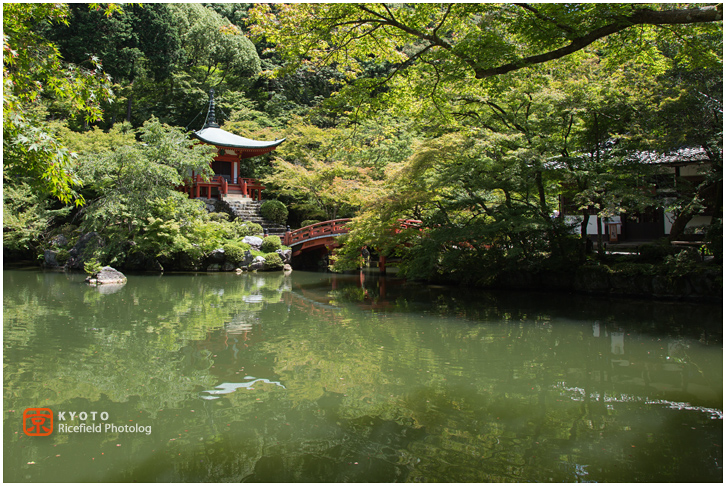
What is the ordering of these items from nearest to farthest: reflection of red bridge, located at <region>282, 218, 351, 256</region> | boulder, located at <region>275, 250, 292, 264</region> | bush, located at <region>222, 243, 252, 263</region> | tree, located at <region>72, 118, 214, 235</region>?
tree, located at <region>72, 118, 214, 235</region>
bush, located at <region>222, 243, 252, 263</region>
reflection of red bridge, located at <region>282, 218, 351, 256</region>
boulder, located at <region>275, 250, 292, 264</region>

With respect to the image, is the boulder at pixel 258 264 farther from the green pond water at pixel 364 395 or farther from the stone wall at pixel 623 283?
the stone wall at pixel 623 283

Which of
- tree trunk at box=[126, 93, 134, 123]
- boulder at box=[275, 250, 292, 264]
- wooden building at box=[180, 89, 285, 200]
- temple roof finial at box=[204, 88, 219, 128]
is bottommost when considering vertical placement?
boulder at box=[275, 250, 292, 264]

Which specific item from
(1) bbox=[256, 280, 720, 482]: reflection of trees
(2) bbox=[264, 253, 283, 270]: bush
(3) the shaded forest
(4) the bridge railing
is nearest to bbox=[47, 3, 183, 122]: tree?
(3) the shaded forest

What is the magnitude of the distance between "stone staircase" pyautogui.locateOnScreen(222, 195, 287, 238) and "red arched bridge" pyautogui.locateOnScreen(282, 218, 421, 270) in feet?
4.32

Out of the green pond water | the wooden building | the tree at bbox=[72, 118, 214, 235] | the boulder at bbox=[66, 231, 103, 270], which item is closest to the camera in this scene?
the green pond water

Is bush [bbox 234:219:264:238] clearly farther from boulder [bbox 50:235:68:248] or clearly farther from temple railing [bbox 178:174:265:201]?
boulder [bbox 50:235:68:248]

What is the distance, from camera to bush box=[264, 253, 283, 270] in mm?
17578

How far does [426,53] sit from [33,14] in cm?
526

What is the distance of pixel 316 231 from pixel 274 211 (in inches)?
151

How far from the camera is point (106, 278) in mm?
13219

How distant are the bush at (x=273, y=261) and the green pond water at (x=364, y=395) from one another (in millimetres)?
8590

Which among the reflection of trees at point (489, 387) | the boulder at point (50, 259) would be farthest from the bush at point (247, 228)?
the reflection of trees at point (489, 387)

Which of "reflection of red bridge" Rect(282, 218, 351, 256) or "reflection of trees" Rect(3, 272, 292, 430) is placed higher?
"reflection of red bridge" Rect(282, 218, 351, 256)

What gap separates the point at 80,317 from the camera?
8188 mm
